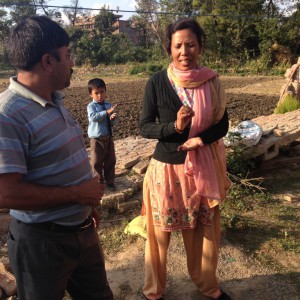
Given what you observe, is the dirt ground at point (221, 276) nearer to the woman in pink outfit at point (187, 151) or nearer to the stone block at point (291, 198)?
the woman in pink outfit at point (187, 151)

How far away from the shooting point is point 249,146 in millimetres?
4578

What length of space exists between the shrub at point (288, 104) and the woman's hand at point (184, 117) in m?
6.86

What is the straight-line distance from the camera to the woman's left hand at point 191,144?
2189 millimetres

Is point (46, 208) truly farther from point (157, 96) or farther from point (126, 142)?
point (126, 142)

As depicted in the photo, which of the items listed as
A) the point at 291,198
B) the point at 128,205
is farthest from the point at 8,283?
the point at 291,198

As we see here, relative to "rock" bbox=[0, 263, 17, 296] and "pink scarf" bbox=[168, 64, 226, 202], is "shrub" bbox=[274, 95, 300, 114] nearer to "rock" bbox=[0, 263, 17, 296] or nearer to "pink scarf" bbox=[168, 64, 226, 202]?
"pink scarf" bbox=[168, 64, 226, 202]

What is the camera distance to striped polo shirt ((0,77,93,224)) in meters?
1.40

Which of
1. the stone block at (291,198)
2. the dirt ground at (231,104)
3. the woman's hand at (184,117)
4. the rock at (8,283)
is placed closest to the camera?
the woman's hand at (184,117)

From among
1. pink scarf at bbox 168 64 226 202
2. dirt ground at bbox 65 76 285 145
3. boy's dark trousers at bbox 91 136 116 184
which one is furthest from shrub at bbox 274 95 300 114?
pink scarf at bbox 168 64 226 202

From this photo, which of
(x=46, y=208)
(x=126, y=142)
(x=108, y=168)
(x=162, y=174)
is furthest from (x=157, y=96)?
(x=126, y=142)

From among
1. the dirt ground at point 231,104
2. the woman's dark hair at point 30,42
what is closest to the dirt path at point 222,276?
the woman's dark hair at point 30,42

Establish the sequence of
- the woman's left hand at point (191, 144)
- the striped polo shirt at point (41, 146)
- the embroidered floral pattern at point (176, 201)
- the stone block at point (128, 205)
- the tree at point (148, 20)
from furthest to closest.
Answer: the tree at point (148, 20) < the stone block at point (128, 205) < the embroidered floral pattern at point (176, 201) < the woman's left hand at point (191, 144) < the striped polo shirt at point (41, 146)

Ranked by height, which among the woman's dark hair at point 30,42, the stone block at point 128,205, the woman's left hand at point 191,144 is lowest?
the stone block at point 128,205

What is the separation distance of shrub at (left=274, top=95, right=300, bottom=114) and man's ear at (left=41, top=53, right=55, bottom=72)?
771 centimetres
